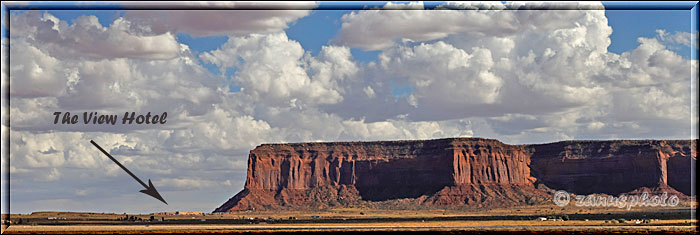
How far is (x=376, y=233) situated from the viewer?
95.1m

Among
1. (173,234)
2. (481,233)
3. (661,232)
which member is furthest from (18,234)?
(661,232)

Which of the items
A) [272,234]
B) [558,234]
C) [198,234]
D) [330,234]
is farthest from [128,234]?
[558,234]

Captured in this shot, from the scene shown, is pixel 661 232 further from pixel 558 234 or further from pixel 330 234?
pixel 330 234

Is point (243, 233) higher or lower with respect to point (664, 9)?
lower

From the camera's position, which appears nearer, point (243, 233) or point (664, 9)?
point (664, 9)

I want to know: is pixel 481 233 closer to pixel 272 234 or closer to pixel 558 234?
pixel 558 234

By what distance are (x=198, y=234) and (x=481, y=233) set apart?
29.5 metres

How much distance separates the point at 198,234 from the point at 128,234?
8585 mm

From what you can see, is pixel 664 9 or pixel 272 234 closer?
pixel 664 9

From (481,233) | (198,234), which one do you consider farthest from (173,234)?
(481,233)

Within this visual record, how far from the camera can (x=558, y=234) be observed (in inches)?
3679

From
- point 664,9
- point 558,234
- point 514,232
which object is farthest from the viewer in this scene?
point 514,232

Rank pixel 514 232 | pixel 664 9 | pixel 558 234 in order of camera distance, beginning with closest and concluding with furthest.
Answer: pixel 664 9 < pixel 558 234 < pixel 514 232

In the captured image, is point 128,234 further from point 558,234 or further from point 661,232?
point 661,232
